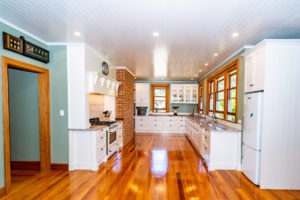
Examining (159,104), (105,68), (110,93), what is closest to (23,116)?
(110,93)

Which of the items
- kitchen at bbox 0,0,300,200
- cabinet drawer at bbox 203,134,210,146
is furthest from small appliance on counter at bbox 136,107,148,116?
cabinet drawer at bbox 203,134,210,146

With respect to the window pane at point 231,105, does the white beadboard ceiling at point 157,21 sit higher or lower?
higher

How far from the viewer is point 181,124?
21.7 ft

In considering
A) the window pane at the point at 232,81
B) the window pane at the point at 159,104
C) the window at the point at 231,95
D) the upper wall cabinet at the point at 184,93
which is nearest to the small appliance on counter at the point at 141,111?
the window pane at the point at 159,104

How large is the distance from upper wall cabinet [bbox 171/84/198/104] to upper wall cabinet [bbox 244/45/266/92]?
171 inches

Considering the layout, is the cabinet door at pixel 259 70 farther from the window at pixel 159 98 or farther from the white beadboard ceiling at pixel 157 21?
the window at pixel 159 98

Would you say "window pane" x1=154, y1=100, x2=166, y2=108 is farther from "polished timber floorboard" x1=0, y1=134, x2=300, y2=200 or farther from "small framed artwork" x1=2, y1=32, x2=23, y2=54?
"small framed artwork" x1=2, y1=32, x2=23, y2=54

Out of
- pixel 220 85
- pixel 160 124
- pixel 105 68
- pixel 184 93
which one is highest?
pixel 105 68

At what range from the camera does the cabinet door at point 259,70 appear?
2412 millimetres

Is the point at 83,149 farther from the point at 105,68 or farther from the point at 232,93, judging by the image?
the point at 232,93

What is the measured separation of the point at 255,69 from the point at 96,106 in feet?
12.0

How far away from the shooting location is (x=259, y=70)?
2492 millimetres

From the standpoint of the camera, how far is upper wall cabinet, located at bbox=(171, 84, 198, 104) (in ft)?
23.7

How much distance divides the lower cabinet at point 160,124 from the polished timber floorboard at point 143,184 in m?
3.24
